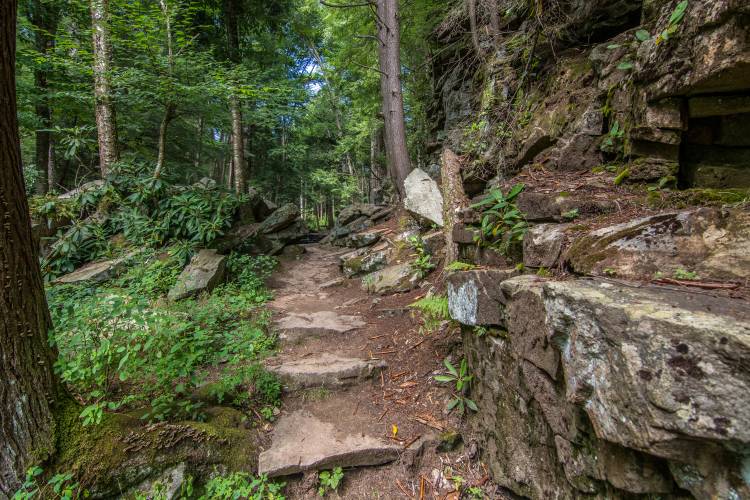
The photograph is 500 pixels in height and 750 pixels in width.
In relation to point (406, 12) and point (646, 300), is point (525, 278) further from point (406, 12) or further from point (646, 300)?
point (406, 12)

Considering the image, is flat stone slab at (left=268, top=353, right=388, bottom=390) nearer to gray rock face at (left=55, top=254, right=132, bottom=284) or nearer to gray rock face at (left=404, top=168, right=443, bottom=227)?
gray rock face at (left=404, top=168, right=443, bottom=227)

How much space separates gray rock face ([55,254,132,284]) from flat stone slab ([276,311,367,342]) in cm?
345

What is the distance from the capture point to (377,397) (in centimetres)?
355

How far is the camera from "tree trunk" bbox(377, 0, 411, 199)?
6965mm

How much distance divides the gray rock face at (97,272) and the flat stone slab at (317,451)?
191 inches

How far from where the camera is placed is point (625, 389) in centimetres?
137

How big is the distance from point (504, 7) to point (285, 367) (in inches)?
272

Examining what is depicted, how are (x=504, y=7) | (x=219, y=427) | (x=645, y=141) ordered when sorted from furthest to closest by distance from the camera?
(x=504, y=7)
(x=219, y=427)
(x=645, y=141)

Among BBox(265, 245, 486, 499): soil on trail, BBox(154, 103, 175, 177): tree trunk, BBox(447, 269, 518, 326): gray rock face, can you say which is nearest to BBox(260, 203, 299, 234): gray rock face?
BBox(154, 103, 175, 177): tree trunk

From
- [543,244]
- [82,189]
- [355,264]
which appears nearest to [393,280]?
[355,264]

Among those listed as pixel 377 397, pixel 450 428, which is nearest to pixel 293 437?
pixel 377 397

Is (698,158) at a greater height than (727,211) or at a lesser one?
greater

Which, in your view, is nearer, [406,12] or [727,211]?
[727,211]

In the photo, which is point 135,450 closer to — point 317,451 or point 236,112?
point 317,451
